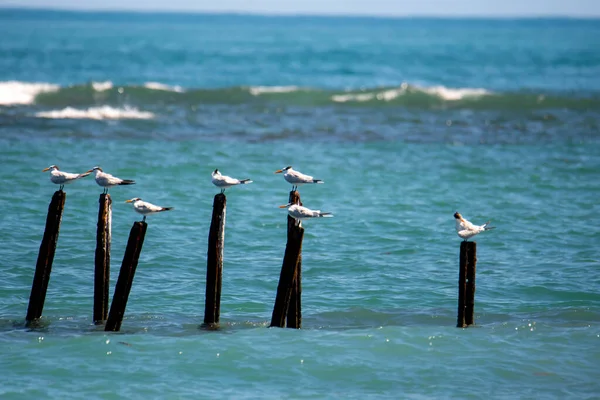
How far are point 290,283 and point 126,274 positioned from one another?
2067mm

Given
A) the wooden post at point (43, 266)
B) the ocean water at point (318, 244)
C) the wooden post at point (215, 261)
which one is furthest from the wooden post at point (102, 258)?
the wooden post at point (215, 261)

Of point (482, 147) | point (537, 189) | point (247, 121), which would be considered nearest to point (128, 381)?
point (537, 189)

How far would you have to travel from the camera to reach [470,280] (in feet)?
37.4

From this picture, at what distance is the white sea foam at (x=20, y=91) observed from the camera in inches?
1417

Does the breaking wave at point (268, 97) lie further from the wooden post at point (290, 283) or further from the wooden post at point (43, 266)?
the wooden post at point (290, 283)

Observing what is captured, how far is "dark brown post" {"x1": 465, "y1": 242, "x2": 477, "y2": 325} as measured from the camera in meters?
11.3

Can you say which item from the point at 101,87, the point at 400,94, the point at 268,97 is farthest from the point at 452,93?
the point at 101,87

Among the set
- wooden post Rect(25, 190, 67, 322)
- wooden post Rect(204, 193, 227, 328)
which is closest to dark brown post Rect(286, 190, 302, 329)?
wooden post Rect(204, 193, 227, 328)

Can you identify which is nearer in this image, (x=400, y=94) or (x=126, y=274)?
(x=126, y=274)

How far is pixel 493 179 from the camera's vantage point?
2367 centimetres

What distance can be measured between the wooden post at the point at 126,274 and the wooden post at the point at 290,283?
70.9 inches

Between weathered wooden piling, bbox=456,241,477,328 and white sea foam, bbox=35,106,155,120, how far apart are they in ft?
73.7

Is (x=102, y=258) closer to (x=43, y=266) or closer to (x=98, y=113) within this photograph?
(x=43, y=266)

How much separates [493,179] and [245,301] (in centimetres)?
1181
